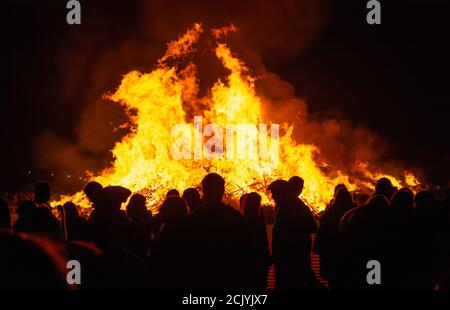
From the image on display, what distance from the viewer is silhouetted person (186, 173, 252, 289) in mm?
4012

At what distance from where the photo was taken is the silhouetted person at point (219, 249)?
401 centimetres

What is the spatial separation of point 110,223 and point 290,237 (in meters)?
2.03

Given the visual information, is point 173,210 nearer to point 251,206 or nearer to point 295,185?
point 251,206

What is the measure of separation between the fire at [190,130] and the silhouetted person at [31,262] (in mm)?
13169

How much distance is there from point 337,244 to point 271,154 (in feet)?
33.6

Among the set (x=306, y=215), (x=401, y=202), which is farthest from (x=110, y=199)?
(x=401, y=202)

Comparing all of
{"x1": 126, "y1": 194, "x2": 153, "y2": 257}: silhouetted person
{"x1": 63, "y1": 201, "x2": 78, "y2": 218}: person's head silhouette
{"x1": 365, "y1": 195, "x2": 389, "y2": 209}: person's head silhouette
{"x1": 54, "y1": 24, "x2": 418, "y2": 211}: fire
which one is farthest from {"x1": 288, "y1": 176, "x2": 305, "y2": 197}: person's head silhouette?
{"x1": 54, "y1": 24, "x2": 418, "y2": 211}: fire

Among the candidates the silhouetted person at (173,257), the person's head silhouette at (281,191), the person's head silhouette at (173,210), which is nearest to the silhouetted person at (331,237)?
the person's head silhouette at (281,191)

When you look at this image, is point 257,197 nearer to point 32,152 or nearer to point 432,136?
point 432,136

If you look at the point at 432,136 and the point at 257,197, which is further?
the point at 432,136

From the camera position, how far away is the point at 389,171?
997 inches

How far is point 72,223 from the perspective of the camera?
239 inches

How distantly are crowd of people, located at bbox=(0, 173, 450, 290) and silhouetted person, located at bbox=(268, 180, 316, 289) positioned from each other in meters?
0.01
